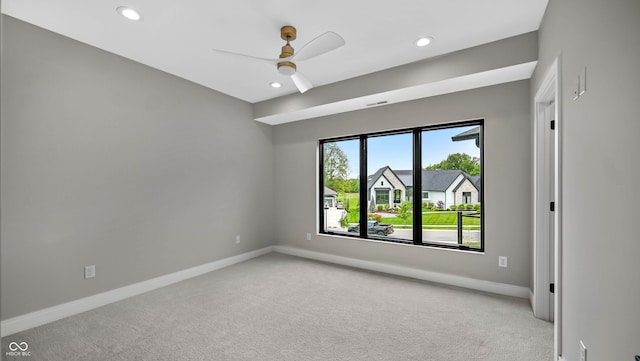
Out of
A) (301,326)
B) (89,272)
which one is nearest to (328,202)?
(301,326)

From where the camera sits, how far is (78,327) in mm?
2623

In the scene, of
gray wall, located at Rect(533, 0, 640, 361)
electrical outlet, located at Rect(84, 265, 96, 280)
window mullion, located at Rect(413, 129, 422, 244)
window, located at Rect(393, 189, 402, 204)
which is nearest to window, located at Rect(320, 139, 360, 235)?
window, located at Rect(393, 189, 402, 204)

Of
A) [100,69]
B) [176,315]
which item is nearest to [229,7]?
[100,69]

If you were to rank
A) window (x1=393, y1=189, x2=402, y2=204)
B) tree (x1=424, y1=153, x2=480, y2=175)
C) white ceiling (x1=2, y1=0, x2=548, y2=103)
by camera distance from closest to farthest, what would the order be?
1. white ceiling (x1=2, y1=0, x2=548, y2=103)
2. tree (x1=424, y1=153, x2=480, y2=175)
3. window (x1=393, y1=189, x2=402, y2=204)

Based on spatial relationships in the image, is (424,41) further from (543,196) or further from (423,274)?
(423,274)

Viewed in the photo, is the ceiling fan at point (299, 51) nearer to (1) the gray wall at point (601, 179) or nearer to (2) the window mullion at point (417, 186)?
(1) the gray wall at point (601, 179)

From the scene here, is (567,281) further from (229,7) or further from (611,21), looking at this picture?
(229,7)

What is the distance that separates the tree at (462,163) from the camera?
11.8 ft

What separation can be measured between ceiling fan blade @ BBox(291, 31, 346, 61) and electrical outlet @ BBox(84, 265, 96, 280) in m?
2.86

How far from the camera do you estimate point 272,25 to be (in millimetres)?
2670

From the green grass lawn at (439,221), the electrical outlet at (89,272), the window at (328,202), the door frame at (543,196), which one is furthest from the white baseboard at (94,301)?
the door frame at (543,196)

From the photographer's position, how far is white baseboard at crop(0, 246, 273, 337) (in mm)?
2545

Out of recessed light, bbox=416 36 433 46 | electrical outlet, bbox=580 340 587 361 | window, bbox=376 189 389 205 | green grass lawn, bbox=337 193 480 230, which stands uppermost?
recessed light, bbox=416 36 433 46

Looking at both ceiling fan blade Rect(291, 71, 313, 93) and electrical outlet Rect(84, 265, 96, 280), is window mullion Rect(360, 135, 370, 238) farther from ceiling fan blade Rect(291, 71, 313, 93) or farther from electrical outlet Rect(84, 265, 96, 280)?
electrical outlet Rect(84, 265, 96, 280)
